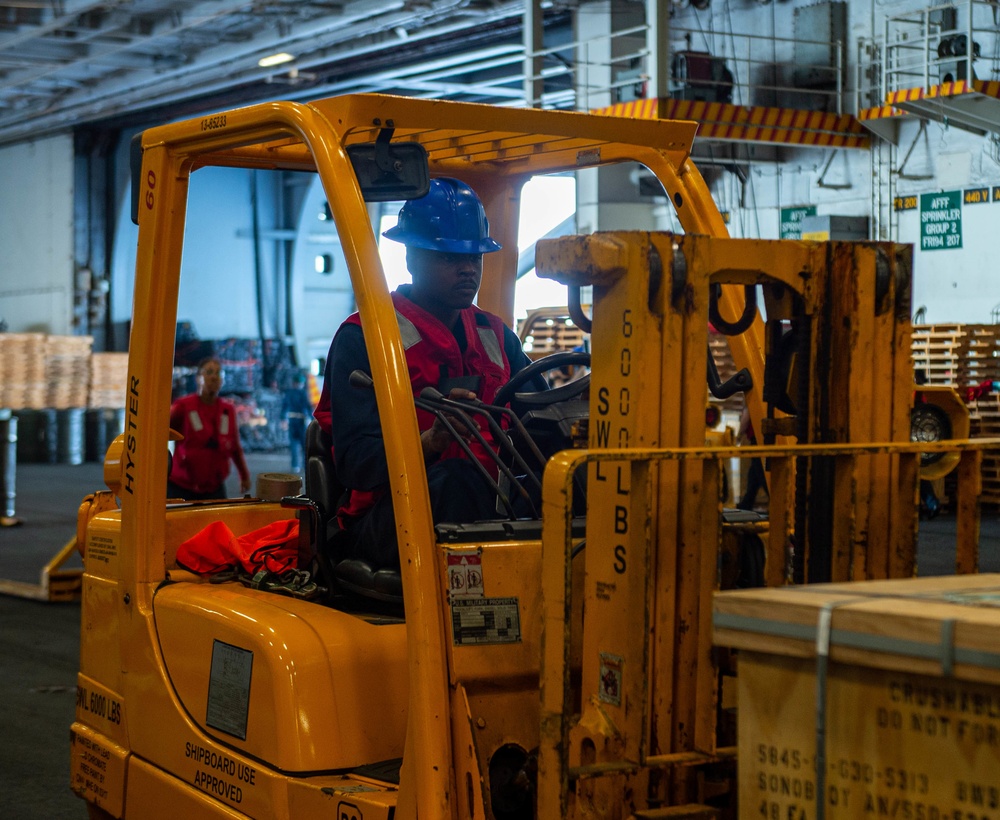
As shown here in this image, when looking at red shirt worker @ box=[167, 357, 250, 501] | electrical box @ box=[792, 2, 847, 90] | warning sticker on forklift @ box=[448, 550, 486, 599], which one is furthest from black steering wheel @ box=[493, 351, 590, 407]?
electrical box @ box=[792, 2, 847, 90]

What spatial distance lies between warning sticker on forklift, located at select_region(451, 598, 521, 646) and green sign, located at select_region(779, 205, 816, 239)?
15594 millimetres

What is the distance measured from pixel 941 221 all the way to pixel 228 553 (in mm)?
14173

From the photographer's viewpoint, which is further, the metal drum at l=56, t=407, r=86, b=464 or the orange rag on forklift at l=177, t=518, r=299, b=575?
the metal drum at l=56, t=407, r=86, b=464

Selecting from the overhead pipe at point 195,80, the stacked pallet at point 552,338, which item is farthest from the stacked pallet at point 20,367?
the stacked pallet at point 552,338

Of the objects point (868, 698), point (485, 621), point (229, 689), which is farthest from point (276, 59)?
point (868, 698)

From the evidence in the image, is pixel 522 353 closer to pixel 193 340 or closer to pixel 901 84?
pixel 901 84

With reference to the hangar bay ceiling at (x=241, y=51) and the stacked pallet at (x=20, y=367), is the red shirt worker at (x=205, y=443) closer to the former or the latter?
the hangar bay ceiling at (x=241, y=51)

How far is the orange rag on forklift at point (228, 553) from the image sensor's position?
12.7ft

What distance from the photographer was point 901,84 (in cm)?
1675

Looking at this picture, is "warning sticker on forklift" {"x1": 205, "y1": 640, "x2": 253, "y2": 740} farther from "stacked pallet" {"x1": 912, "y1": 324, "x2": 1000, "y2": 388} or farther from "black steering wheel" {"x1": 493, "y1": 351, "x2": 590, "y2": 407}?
"stacked pallet" {"x1": 912, "y1": 324, "x2": 1000, "y2": 388}

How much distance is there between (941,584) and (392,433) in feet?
3.72

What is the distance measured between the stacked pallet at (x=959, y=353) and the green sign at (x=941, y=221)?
128 cm

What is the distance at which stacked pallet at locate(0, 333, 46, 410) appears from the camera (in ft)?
84.4

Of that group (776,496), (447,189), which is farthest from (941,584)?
(447,189)
